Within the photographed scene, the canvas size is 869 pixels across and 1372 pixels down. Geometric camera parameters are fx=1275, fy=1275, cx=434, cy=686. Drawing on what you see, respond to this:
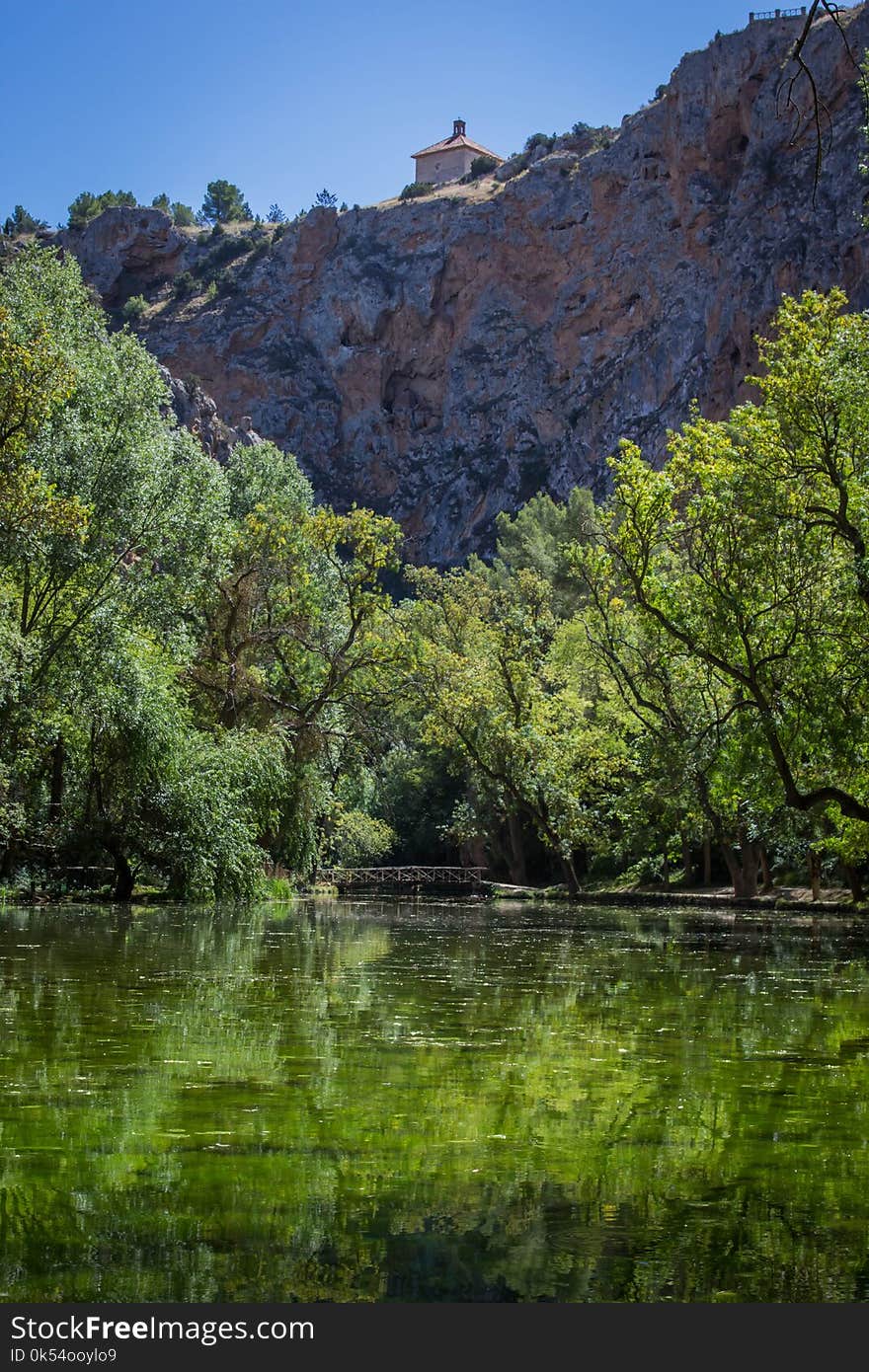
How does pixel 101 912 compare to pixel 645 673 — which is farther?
pixel 645 673

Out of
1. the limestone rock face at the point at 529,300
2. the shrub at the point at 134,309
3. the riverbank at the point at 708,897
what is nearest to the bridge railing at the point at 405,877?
the riverbank at the point at 708,897

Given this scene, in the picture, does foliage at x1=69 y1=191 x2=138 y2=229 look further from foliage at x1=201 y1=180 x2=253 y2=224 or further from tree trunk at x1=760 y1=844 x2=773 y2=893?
tree trunk at x1=760 y1=844 x2=773 y2=893

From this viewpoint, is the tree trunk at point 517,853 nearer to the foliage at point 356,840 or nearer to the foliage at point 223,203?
the foliage at point 356,840

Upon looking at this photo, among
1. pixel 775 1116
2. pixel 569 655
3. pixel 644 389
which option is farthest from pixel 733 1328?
pixel 644 389

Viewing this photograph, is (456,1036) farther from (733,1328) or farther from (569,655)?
(569,655)

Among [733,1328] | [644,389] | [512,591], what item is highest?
[644,389]

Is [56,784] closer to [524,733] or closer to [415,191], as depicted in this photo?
[524,733]

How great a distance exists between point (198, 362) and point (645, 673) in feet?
352

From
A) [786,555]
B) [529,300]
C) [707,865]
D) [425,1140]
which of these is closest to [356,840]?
[707,865]

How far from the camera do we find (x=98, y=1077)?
6098mm

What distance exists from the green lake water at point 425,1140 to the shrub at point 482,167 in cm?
14239

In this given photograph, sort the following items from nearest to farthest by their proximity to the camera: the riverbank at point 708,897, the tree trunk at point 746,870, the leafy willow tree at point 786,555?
the leafy willow tree at point 786,555 → the riverbank at point 708,897 → the tree trunk at point 746,870

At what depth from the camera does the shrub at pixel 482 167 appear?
14088 centimetres

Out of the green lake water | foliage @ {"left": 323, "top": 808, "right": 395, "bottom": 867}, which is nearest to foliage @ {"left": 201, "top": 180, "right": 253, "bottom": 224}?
foliage @ {"left": 323, "top": 808, "right": 395, "bottom": 867}
